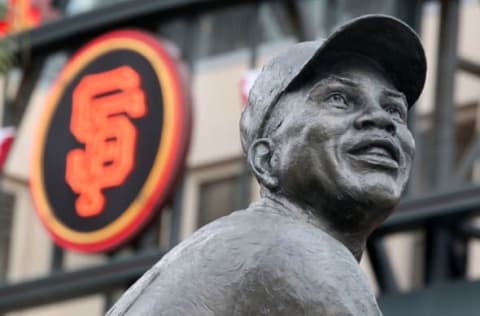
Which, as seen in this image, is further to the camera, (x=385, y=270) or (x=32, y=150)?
(x=32, y=150)

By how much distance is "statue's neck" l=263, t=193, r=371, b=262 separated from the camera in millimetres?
4070

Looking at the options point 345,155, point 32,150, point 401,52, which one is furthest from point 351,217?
point 32,150

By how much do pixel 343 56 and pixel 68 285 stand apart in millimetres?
15248

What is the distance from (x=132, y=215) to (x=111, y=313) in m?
15.1

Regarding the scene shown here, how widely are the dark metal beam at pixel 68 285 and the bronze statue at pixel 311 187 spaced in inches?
572

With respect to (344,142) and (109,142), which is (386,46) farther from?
(109,142)

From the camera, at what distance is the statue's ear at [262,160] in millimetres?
4141

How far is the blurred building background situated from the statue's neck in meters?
12.4

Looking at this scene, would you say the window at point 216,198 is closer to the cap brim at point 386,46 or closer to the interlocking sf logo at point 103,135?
the interlocking sf logo at point 103,135

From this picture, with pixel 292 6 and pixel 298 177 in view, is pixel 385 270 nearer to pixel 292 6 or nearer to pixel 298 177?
pixel 292 6

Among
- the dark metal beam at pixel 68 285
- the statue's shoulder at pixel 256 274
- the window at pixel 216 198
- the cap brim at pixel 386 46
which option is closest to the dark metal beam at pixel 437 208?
the window at pixel 216 198

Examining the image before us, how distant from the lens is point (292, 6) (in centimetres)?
1917

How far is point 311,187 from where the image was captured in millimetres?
4066

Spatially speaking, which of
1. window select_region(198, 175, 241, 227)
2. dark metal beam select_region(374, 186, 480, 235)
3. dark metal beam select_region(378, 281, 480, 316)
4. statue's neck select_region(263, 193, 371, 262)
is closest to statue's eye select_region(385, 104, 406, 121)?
statue's neck select_region(263, 193, 371, 262)
